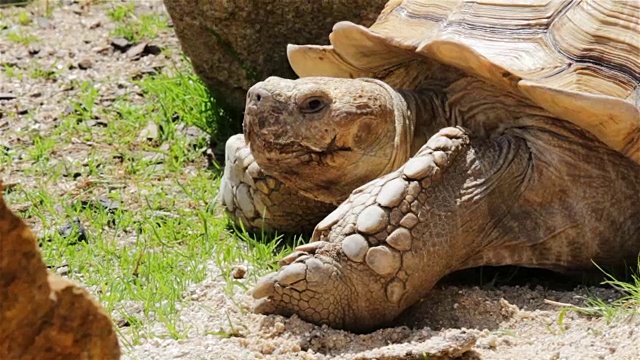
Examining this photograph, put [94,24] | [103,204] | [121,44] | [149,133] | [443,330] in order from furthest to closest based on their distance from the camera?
[94,24], [121,44], [149,133], [103,204], [443,330]

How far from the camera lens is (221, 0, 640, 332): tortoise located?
148 inches

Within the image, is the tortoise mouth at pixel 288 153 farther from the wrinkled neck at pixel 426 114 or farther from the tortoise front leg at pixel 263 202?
the tortoise front leg at pixel 263 202

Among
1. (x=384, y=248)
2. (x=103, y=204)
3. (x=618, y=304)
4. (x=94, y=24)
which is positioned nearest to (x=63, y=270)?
(x=103, y=204)

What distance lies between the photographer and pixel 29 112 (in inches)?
250

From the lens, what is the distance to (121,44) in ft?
22.8

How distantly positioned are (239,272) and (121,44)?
305cm

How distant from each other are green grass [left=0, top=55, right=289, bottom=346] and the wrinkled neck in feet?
2.30

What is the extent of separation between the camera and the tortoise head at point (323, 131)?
4008mm

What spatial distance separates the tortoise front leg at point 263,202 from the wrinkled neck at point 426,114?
567 mm

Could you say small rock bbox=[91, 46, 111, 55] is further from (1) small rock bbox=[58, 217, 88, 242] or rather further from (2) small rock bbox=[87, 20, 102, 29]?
(1) small rock bbox=[58, 217, 88, 242]

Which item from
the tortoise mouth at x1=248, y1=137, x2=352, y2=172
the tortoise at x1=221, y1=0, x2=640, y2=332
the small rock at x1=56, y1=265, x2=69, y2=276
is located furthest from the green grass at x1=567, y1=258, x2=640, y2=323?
the small rock at x1=56, y1=265, x2=69, y2=276

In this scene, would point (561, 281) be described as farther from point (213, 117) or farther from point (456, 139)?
point (213, 117)

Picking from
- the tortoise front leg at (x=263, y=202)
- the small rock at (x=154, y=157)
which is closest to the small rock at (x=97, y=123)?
the small rock at (x=154, y=157)

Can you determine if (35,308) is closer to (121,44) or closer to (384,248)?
(384,248)
